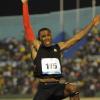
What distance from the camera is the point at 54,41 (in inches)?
715

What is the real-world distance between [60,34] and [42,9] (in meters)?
1.29

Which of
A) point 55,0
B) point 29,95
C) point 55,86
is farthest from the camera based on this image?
point 55,0

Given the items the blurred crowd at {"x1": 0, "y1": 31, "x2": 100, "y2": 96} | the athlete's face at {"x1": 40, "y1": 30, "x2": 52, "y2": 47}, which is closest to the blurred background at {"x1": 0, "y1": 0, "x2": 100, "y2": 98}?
the blurred crowd at {"x1": 0, "y1": 31, "x2": 100, "y2": 96}

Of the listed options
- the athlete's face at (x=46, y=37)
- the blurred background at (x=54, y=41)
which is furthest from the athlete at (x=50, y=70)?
the blurred background at (x=54, y=41)

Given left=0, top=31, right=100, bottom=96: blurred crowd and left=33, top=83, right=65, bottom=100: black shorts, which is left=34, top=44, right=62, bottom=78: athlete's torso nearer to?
left=33, top=83, right=65, bottom=100: black shorts

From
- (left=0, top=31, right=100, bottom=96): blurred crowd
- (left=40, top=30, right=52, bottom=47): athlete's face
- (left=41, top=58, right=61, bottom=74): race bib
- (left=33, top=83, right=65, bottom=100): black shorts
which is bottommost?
(left=0, top=31, right=100, bottom=96): blurred crowd

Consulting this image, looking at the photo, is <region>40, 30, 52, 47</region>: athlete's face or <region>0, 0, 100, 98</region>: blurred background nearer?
<region>40, 30, 52, 47</region>: athlete's face

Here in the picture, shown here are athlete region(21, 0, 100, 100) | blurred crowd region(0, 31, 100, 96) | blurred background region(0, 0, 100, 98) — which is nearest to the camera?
athlete region(21, 0, 100, 100)

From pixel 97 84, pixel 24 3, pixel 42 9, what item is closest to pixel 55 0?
pixel 42 9

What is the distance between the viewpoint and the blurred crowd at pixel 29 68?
17.8 metres

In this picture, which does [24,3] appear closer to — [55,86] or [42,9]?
[55,86]

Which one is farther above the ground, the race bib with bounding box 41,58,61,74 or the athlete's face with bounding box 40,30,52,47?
the athlete's face with bounding box 40,30,52,47

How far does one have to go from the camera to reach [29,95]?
17.5 m

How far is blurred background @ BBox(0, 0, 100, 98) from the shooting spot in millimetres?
18016
